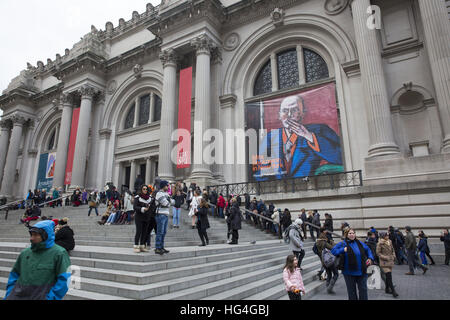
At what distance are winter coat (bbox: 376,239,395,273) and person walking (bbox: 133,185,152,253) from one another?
529cm

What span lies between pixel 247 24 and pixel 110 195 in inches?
574

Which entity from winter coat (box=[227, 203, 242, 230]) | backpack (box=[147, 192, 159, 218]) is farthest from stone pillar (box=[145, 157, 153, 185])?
backpack (box=[147, 192, 159, 218])

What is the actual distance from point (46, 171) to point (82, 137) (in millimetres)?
7999

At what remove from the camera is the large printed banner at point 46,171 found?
27656 mm

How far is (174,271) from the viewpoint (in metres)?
5.39

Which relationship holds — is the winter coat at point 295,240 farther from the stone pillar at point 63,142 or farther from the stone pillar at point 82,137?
the stone pillar at point 63,142

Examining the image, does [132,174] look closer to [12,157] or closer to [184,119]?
[184,119]

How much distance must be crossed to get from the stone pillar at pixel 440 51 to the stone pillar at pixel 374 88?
185 centimetres

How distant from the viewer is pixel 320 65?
57.8 ft

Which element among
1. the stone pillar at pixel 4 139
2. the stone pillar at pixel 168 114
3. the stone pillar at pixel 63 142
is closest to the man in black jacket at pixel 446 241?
the stone pillar at pixel 168 114

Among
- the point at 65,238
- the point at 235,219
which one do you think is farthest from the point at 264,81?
the point at 65,238

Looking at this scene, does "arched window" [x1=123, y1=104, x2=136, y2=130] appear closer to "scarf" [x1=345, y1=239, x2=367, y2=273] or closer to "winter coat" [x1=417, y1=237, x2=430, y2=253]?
"winter coat" [x1=417, y1=237, x2=430, y2=253]

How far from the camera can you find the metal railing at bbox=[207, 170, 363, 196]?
14180 millimetres

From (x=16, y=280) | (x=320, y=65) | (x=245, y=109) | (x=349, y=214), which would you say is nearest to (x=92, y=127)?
(x=245, y=109)
